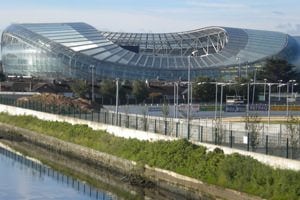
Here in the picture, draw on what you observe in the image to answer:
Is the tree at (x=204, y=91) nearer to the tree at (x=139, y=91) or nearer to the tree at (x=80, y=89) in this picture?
the tree at (x=139, y=91)

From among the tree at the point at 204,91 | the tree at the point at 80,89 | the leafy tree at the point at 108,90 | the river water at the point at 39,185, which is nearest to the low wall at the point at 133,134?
the river water at the point at 39,185

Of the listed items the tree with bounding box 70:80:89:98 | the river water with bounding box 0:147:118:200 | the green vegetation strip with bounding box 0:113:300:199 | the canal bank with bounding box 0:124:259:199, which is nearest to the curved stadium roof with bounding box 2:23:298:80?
the tree with bounding box 70:80:89:98

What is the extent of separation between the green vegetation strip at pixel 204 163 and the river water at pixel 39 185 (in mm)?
3249

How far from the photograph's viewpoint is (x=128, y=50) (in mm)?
142625

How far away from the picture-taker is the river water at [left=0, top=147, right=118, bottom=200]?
109 ft

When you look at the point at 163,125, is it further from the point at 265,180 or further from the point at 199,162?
the point at 265,180

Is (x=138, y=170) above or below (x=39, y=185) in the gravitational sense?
→ above

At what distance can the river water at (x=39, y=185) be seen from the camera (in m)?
33.2

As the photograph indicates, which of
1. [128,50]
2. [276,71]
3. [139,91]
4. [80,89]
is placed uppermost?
[128,50]

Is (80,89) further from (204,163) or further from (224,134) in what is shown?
(204,163)

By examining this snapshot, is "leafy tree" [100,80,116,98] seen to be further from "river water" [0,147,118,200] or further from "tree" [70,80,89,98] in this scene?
"river water" [0,147,118,200]

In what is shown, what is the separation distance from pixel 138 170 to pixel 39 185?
5483mm

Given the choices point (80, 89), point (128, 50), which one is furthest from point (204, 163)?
point (128, 50)

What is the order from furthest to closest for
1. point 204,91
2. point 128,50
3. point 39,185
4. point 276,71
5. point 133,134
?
point 128,50, point 276,71, point 204,91, point 133,134, point 39,185
